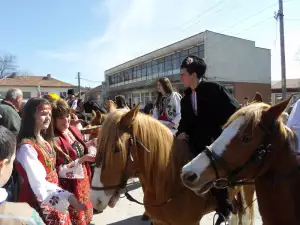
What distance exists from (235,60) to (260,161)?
85.3 ft

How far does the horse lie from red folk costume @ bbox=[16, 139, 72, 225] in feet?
0.90

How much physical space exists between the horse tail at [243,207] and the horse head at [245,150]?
158 centimetres

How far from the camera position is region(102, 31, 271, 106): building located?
24.2 metres

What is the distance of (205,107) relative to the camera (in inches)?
116

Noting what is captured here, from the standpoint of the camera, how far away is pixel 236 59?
26.2 m

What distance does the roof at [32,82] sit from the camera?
175 feet

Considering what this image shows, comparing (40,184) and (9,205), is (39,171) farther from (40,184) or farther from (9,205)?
(9,205)

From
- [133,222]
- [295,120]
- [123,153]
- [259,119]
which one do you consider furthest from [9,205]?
[133,222]

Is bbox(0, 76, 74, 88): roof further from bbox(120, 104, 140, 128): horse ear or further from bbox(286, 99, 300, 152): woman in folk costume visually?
bbox(286, 99, 300, 152): woman in folk costume

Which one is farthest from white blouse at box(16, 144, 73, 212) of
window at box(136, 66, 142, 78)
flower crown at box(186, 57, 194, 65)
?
window at box(136, 66, 142, 78)

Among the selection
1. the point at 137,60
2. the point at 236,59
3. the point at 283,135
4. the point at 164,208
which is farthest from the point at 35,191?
the point at 137,60

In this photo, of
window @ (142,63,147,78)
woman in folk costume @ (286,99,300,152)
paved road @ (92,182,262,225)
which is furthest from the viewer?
window @ (142,63,147,78)

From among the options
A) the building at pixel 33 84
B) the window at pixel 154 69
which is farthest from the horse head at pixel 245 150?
the building at pixel 33 84

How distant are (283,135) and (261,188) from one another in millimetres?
438
